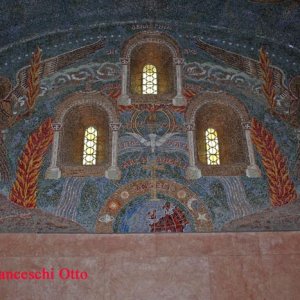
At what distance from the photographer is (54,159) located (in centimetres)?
955

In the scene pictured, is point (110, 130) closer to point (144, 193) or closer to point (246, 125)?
point (144, 193)

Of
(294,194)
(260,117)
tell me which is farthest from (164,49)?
(294,194)

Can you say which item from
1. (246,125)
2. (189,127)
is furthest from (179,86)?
(246,125)

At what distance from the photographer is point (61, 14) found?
10.6 meters

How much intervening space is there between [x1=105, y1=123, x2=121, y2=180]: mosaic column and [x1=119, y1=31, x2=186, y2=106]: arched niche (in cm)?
93

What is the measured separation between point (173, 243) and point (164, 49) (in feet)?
16.0

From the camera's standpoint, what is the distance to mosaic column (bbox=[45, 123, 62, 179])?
368 inches

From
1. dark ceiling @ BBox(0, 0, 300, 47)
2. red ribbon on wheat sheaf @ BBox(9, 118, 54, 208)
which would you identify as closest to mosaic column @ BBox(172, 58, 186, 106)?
dark ceiling @ BBox(0, 0, 300, 47)

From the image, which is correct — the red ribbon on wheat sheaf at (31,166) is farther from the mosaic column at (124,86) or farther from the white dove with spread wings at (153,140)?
the white dove with spread wings at (153,140)

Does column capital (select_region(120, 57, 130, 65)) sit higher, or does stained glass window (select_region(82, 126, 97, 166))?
column capital (select_region(120, 57, 130, 65))

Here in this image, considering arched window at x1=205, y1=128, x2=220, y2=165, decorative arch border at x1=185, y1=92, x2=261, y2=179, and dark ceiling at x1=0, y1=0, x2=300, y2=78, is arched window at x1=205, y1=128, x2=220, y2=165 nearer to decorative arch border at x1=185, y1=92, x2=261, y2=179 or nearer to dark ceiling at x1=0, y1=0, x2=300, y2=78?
decorative arch border at x1=185, y1=92, x2=261, y2=179

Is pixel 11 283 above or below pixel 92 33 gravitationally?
below

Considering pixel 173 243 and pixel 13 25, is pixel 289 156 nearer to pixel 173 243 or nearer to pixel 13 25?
pixel 173 243

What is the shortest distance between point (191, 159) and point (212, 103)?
5.18 ft
